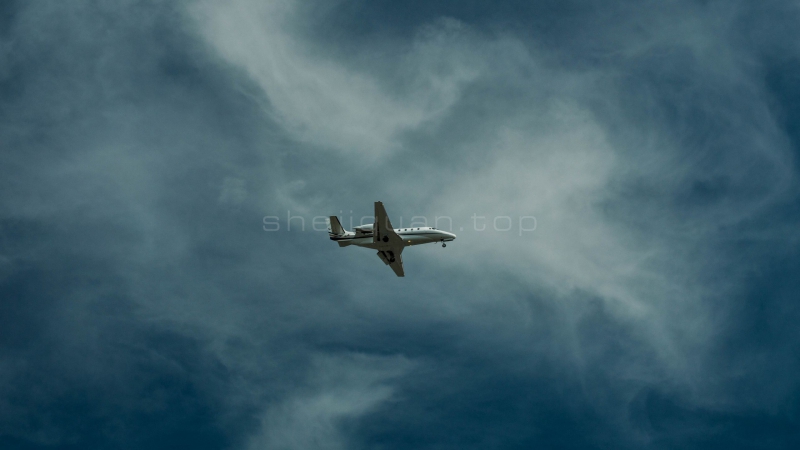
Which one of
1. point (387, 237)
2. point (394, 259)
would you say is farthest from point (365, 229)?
point (394, 259)

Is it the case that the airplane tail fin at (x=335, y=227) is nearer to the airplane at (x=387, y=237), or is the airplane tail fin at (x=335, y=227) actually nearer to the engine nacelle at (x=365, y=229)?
the airplane at (x=387, y=237)

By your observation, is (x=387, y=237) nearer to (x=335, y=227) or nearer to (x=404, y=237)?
(x=404, y=237)

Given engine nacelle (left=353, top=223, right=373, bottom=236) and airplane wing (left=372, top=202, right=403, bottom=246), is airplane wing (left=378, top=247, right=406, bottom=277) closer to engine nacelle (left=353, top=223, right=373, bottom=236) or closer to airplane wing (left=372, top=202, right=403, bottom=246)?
airplane wing (left=372, top=202, right=403, bottom=246)

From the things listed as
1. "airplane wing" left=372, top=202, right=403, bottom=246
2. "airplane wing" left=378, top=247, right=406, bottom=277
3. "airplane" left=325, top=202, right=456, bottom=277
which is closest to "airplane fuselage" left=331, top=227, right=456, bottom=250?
"airplane" left=325, top=202, right=456, bottom=277

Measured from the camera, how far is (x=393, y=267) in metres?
138

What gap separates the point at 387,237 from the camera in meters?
129

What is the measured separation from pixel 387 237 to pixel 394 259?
27.2ft

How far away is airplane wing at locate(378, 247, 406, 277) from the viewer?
440ft

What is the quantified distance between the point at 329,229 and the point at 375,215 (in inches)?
556

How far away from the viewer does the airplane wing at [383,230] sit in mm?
123525

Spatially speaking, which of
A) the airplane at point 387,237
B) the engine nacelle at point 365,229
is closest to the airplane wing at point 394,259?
the airplane at point 387,237

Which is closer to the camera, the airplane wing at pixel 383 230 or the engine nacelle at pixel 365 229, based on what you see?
the airplane wing at pixel 383 230

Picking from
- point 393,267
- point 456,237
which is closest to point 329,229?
point 393,267

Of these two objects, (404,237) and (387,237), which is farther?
(404,237)
